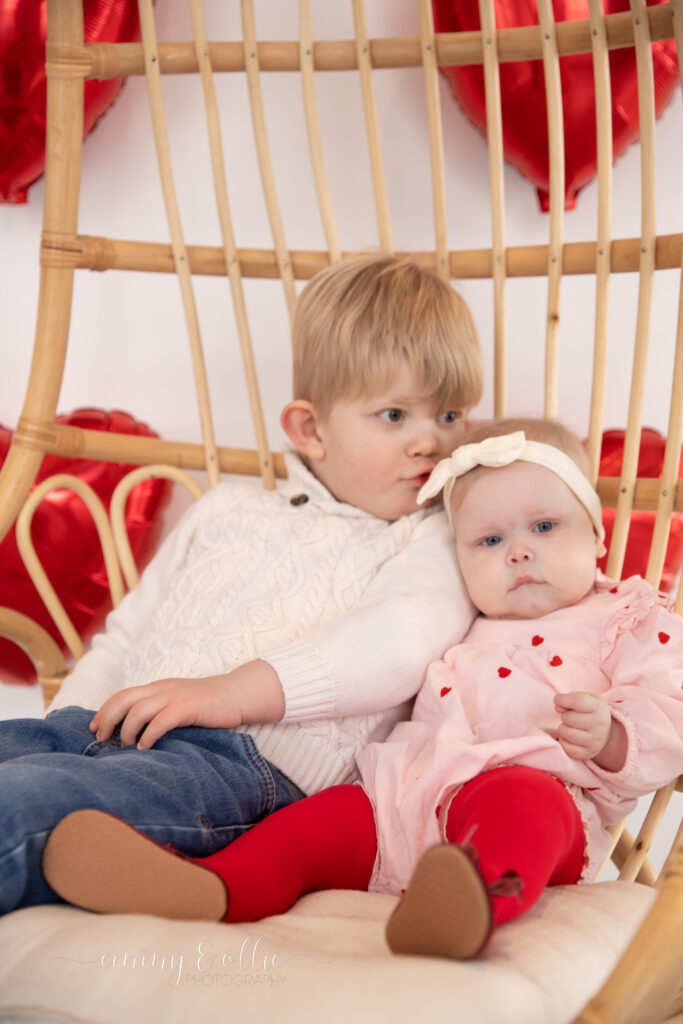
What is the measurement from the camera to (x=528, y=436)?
1040 mm

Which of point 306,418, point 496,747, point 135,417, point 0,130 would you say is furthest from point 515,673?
point 0,130

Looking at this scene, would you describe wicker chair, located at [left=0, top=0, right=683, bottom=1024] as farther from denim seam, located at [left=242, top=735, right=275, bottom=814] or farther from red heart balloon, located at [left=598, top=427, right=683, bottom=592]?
red heart balloon, located at [left=598, top=427, right=683, bottom=592]

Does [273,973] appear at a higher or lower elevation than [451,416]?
lower

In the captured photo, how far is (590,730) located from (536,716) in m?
0.10

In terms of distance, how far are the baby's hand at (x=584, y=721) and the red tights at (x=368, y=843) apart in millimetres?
39

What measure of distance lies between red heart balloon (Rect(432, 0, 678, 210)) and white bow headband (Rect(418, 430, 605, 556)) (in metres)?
0.67

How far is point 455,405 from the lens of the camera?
113 cm

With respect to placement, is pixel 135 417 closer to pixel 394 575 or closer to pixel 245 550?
pixel 245 550

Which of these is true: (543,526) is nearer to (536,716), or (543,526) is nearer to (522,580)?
(522,580)

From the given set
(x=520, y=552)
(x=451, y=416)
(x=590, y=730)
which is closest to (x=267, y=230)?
(x=451, y=416)

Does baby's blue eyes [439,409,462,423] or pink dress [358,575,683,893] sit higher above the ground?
baby's blue eyes [439,409,462,423]

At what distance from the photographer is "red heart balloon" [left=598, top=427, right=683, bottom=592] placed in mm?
1443

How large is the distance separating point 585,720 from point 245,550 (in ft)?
1.53

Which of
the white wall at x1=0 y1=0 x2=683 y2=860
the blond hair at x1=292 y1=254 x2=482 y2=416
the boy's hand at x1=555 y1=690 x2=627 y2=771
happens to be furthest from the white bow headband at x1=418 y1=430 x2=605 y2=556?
the white wall at x1=0 y1=0 x2=683 y2=860
